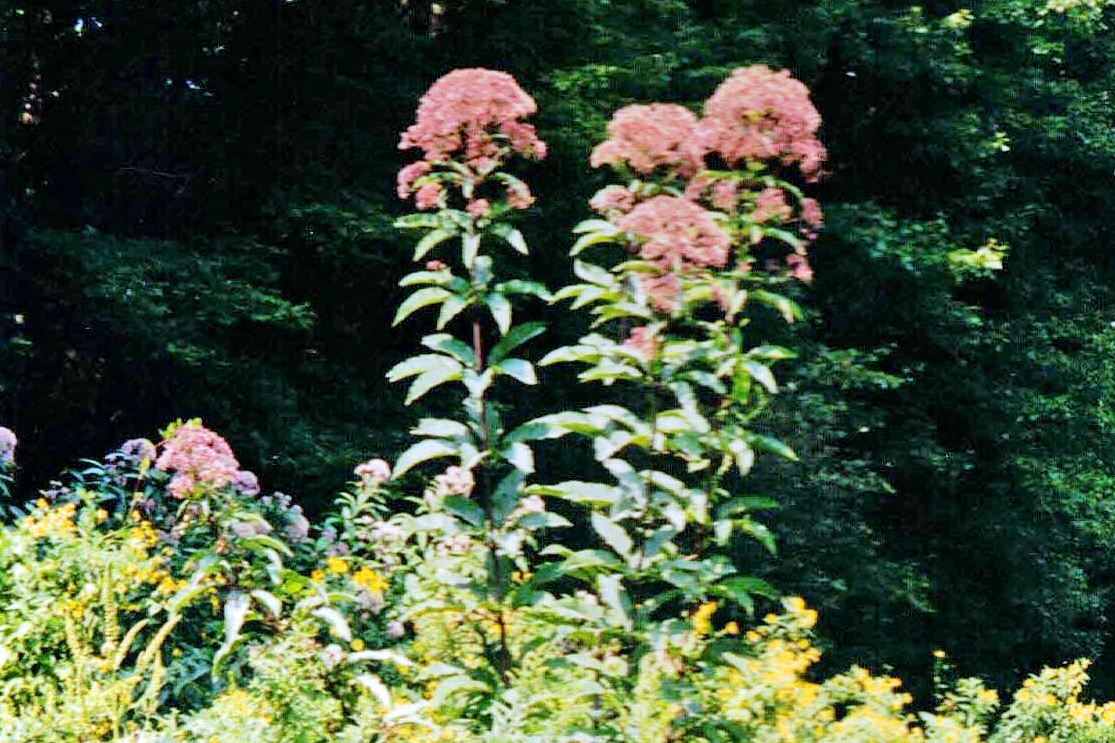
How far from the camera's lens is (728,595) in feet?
11.2

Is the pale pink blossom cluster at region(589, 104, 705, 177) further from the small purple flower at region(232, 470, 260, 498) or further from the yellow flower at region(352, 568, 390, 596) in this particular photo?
the yellow flower at region(352, 568, 390, 596)

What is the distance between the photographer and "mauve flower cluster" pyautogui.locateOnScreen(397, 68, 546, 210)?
11.0ft

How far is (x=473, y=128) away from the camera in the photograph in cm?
337

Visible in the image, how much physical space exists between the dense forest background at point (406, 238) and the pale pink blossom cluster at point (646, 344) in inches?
179

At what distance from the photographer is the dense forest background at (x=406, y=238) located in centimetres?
775

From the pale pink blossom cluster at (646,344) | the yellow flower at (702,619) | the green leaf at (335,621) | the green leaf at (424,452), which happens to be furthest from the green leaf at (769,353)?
the green leaf at (335,621)

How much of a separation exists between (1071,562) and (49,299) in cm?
919

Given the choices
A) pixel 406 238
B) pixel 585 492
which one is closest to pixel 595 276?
pixel 585 492

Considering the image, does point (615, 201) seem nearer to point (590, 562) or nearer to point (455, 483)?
point (590, 562)

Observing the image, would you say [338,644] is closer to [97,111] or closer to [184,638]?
[184,638]

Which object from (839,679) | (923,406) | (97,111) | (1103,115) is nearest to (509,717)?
(839,679)

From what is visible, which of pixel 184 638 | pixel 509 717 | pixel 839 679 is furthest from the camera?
pixel 184 638

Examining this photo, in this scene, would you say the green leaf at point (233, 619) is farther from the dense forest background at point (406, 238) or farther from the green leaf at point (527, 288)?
the dense forest background at point (406, 238)

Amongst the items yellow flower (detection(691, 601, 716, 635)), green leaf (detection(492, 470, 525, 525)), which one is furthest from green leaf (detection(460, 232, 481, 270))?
yellow flower (detection(691, 601, 716, 635))
